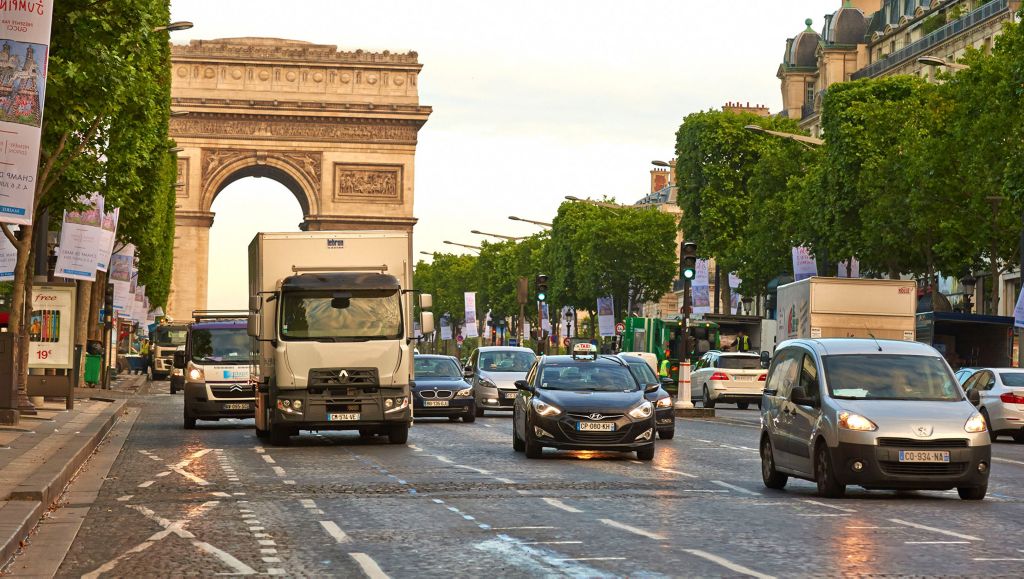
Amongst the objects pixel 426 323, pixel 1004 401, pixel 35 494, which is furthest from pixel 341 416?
pixel 1004 401

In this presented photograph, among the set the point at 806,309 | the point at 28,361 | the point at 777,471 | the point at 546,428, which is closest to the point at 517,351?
the point at 806,309

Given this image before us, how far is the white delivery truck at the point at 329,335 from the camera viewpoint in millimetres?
25547

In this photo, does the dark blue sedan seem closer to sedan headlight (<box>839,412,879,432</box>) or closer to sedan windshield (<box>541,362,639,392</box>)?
sedan windshield (<box>541,362,639,392</box>)

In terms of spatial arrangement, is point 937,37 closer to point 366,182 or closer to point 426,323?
point 366,182

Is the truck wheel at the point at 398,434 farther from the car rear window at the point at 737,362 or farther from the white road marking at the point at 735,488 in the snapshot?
the car rear window at the point at 737,362

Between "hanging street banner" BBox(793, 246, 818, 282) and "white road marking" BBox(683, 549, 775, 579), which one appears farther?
"hanging street banner" BBox(793, 246, 818, 282)

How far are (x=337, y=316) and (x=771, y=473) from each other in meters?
8.65

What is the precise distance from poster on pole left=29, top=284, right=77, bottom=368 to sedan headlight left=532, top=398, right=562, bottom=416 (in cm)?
1329

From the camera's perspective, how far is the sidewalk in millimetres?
13672

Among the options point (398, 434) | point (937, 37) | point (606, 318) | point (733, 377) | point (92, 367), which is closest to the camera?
point (398, 434)

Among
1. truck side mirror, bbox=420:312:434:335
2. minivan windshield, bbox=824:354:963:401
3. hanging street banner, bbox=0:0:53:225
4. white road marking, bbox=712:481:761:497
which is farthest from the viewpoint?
truck side mirror, bbox=420:312:434:335

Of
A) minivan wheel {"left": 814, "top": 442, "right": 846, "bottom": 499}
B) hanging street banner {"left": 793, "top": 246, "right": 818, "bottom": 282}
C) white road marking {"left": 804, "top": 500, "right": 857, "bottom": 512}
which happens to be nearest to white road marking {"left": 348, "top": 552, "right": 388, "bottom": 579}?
white road marking {"left": 804, "top": 500, "right": 857, "bottom": 512}

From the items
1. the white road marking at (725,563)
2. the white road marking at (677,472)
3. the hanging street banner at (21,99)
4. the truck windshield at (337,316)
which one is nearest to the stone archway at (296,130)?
the truck windshield at (337,316)

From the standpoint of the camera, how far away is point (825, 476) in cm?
1716
